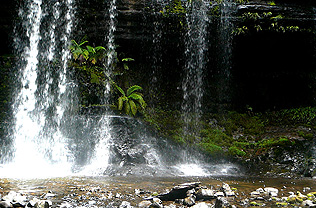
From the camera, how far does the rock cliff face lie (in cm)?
1138

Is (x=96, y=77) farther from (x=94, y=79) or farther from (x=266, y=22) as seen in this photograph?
(x=266, y=22)

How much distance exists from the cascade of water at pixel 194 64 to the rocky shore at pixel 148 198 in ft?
21.5

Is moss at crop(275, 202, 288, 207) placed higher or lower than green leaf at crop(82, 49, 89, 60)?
A: lower

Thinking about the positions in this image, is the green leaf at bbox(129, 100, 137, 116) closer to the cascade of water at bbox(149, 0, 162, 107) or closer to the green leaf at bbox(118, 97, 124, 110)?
the green leaf at bbox(118, 97, 124, 110)

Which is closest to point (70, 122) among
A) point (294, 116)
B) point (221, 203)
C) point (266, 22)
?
point (221, 203)

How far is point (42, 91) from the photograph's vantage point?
10.4 m

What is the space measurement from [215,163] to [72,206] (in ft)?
20.9

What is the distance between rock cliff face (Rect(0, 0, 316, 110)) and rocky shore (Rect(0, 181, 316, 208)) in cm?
840

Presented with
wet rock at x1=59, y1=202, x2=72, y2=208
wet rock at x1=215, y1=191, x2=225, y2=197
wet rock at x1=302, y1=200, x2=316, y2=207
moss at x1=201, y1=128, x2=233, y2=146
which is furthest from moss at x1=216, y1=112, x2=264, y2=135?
wet rock at x1=59, y1=202, x2=72, y2=208

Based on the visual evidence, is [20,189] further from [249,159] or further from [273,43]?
[273,43]

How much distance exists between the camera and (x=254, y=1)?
11602 mm

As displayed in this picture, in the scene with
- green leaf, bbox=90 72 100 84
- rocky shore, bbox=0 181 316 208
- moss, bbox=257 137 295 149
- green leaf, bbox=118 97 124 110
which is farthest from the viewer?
green leaf, bbox=90 72 100 84

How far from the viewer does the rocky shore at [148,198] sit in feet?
11.5

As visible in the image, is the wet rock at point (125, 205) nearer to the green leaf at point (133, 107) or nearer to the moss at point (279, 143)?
the green leaf at point (133, 107)
